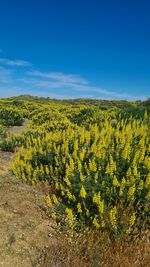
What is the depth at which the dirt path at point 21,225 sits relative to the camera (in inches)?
168

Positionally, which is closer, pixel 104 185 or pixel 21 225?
pixel 21 225

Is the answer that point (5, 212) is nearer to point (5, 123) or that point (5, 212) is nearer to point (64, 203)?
point (64, 203)

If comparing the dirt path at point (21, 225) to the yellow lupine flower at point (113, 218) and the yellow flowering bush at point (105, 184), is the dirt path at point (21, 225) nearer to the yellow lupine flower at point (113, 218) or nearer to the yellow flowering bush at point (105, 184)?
the yellow flowering bush at point (105, 184)

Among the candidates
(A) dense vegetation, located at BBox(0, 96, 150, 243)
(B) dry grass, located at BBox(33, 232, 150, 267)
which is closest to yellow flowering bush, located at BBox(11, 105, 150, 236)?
(A) dense vegetation, located at BBox(0, 96, 150, 243)

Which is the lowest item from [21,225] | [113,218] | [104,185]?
[21,225]

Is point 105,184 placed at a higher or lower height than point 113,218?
higher

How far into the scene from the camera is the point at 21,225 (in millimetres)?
4887

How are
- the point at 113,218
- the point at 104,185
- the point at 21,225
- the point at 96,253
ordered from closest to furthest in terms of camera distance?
1. the point at 96,253
2. the point at 113,218
3. the point at 21,225
4. the point at 104,185

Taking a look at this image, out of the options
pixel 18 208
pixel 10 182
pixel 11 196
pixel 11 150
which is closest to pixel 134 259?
pixel 18 208

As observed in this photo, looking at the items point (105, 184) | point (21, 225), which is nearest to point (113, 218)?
point (105, 184)

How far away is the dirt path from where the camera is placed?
427 centimetres

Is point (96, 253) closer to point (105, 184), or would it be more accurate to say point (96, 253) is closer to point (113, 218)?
point (113, 218)

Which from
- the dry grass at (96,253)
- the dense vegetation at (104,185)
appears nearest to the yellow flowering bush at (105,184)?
the dense vegetation at (104,185)

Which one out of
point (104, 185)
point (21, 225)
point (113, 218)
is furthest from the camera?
point (104, 185)
